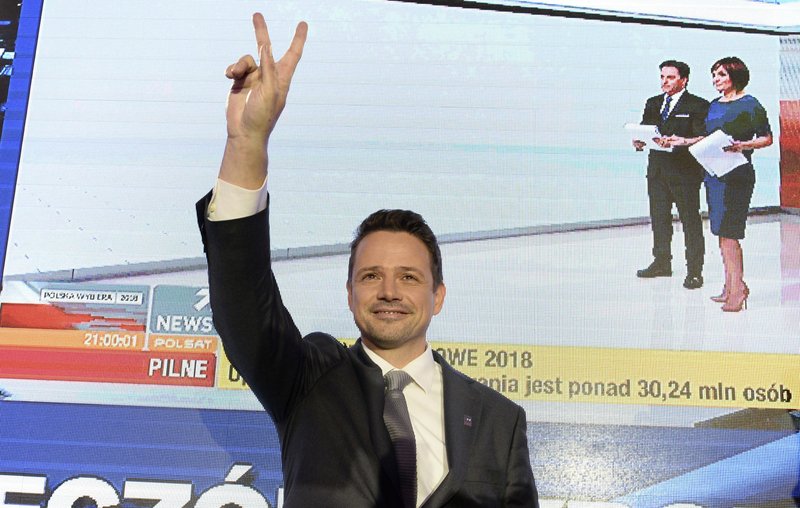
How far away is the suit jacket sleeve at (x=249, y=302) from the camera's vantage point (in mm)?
1182

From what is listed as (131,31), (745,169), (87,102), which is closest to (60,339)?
(87,102)

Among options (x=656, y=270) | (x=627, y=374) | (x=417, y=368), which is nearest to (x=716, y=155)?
(x=656, y=270)

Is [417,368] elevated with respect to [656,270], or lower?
lower

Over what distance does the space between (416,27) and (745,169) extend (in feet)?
4.15

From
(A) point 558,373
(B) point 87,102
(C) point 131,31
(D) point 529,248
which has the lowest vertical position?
(A) point 558,373

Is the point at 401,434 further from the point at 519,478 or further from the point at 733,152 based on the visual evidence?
the point at 733,152

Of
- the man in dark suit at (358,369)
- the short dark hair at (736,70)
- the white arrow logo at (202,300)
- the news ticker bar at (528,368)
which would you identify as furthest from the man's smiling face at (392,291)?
the short dark hair at (736,70)

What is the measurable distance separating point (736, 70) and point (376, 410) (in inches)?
83.5

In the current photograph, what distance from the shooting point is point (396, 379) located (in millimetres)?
1543

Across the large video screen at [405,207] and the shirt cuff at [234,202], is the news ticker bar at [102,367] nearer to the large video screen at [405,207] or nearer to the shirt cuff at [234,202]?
the large video screen at [405,207]

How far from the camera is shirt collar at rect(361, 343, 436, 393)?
157 centimetres

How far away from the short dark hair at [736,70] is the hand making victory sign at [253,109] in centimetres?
219

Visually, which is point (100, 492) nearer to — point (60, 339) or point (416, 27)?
point (60, 339)

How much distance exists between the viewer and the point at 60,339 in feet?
8.81
